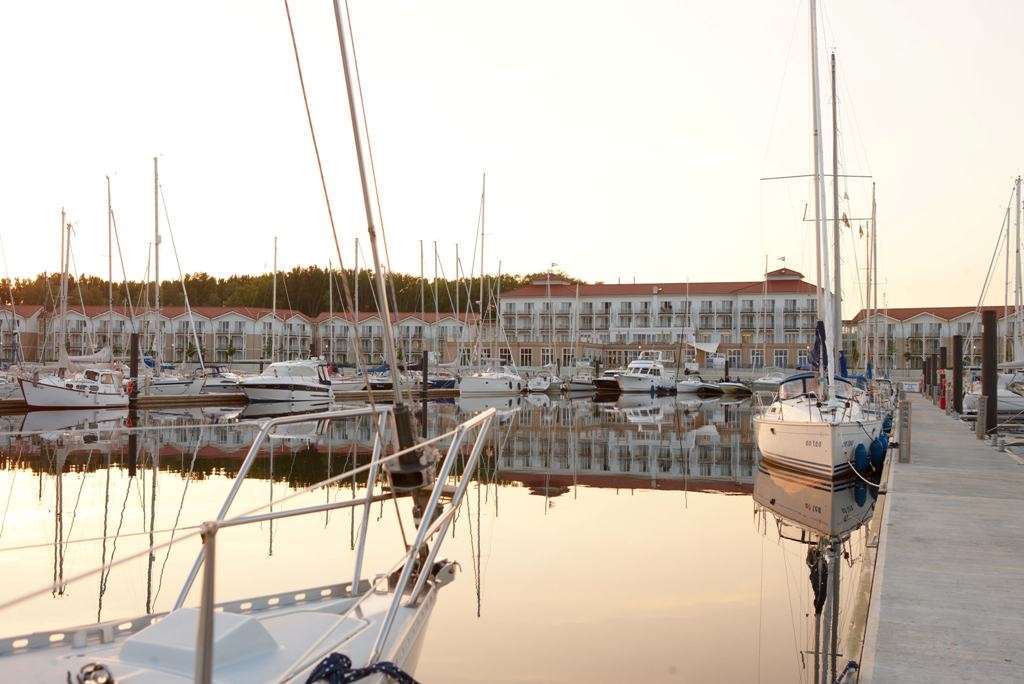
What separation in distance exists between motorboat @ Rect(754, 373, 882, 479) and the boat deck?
3.29ft

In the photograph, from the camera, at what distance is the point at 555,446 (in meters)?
27.6

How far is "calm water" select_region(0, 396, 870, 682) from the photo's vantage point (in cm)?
843

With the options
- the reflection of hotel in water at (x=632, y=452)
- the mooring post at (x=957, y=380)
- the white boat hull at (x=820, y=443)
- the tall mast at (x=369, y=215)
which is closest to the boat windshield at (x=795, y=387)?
the reflection of hotel in water at (x=632, y=452)

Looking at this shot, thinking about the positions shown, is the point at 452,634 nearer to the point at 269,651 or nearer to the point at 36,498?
the point at 269,651

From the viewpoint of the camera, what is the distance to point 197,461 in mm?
22562

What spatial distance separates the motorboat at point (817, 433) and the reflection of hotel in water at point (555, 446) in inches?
42.6

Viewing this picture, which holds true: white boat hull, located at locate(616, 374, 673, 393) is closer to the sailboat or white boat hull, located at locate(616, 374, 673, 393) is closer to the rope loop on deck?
the sailboat

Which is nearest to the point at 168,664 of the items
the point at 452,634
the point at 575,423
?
the point at 452,634

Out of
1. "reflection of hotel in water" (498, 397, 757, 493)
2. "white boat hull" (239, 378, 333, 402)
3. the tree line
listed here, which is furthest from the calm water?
the tree line

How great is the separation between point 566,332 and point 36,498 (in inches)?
3795

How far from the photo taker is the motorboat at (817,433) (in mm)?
16750

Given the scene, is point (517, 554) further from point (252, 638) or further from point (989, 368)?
point (989, 368)

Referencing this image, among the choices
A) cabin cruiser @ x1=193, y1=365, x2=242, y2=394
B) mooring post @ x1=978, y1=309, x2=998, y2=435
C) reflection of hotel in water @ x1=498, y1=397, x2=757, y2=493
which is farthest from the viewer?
cabin cruiser @ x1=193, y1=365, x2=242, y2=394

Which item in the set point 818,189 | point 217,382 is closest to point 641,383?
point 217,382
